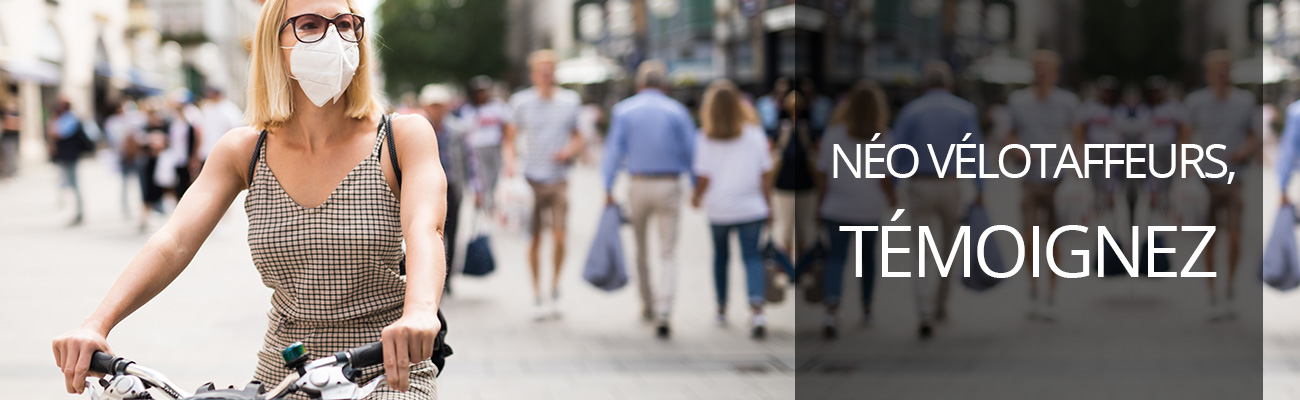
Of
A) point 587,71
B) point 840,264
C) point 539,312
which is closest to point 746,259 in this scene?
point 840,264

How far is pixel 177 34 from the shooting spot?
6719 cm

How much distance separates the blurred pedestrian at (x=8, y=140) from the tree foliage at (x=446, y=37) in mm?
37140

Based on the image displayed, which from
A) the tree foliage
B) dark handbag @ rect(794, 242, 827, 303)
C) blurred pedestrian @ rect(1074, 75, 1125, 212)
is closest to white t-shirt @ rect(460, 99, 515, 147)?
dark handbag @ rect(794, 242, 827, 303)

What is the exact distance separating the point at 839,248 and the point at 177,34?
66899 millimetres

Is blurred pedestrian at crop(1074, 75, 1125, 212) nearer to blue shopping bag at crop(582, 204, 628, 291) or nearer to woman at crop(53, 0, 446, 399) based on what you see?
blue shopping bag at crop(582, 204, 628, 291)

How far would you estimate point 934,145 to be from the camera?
720cm

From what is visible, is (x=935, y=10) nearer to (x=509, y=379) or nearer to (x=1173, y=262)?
(x=1173, y=262)

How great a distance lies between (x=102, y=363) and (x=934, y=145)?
5.87 metres

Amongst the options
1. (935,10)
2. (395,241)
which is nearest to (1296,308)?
(935,10)

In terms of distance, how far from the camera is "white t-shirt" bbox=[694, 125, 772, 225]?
7.30m

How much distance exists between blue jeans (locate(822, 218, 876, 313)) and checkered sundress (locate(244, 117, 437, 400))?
5.30 m

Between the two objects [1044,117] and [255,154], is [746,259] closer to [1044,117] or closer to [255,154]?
[1044,117]

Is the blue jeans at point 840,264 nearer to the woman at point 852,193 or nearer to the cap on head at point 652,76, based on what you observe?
the woman at point 852,193

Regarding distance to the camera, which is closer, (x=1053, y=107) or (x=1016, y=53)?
(x=1053, y=107)
